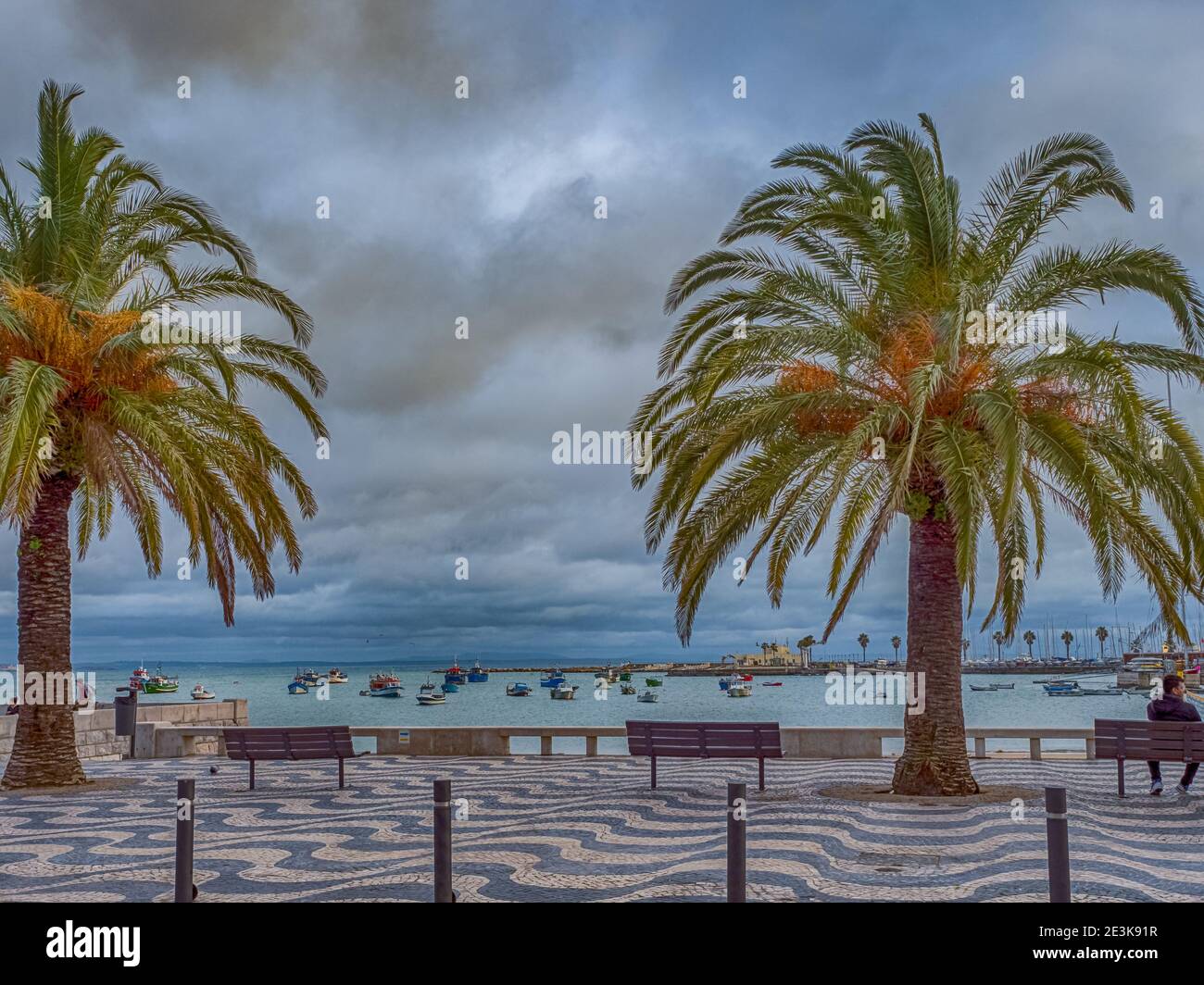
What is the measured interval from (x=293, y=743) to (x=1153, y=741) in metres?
11.2

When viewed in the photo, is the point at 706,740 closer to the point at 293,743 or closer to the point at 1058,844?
the point at 293,743

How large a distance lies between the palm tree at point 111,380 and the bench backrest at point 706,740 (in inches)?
234

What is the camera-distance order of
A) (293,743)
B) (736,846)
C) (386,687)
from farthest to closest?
(386,687), (293,743), (736,846)

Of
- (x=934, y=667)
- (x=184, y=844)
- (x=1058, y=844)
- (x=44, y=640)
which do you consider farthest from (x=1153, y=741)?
(x=44, y=640)

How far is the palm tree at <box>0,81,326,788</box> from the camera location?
15672 mm

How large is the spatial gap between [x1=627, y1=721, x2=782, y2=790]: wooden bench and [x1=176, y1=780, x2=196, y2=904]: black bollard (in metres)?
7.55

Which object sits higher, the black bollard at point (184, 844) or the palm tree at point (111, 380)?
the palm tree at point (111, 380)

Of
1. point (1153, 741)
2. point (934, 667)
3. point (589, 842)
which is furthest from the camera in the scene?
point (934, 667)

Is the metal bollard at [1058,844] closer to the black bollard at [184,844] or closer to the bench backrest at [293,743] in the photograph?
the black bollard at [184,844]

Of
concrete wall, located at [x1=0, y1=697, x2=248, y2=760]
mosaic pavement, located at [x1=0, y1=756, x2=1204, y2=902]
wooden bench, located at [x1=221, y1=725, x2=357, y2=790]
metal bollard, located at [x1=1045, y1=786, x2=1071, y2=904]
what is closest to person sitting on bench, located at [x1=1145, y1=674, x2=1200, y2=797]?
mosaic pavement, located at [x1=0, y1=756, x2=1204, y2=902]

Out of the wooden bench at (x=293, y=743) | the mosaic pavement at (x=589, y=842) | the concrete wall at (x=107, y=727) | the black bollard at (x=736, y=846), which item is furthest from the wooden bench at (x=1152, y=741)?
the concrete wall at (x=107, y=727)

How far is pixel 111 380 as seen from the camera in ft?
52.7

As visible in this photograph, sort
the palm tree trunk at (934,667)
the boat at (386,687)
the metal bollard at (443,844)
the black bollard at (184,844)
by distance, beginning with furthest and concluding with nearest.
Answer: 1. the boat at (386,687)
2. the palm tree trunk at (934,667)
3. the black bollard at (184,844)
4. the metal bollard at (443,844)

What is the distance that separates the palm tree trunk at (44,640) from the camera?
16.4 metres
